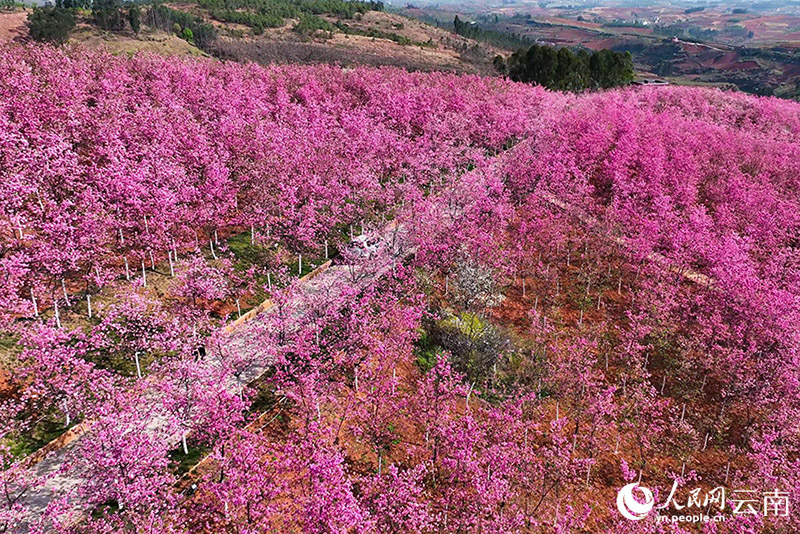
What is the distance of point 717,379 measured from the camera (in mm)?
24766

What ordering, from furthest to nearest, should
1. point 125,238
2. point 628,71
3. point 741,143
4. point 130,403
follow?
point 628,71
point 741,143
point 125,238
point 130,403

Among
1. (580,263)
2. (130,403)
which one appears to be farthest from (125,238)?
(580,263)

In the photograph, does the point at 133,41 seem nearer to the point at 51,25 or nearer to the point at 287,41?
the point at 51,25

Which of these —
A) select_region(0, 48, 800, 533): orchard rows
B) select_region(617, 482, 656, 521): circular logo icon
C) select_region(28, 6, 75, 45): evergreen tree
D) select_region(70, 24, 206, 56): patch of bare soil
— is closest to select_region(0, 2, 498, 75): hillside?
select_region(70, 24, 206, 56): patch of bare soil

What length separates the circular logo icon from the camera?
16666mm

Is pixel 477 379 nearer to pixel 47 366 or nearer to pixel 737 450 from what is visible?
pixel 737 450

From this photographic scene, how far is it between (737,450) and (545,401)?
8638 millimetres

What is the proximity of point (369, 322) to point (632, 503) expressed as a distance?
522 inches

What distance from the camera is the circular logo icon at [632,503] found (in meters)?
16.7

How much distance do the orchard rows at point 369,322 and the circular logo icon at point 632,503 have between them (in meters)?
0.57

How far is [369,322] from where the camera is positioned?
22.0 m

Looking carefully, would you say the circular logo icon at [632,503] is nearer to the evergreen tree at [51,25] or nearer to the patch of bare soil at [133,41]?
the patch of bare soil at [133,41]

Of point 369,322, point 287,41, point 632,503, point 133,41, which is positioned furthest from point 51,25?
point 632,503

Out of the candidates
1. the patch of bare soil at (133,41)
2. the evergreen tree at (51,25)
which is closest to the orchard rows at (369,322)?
the patch of bare soil at (133,41)
